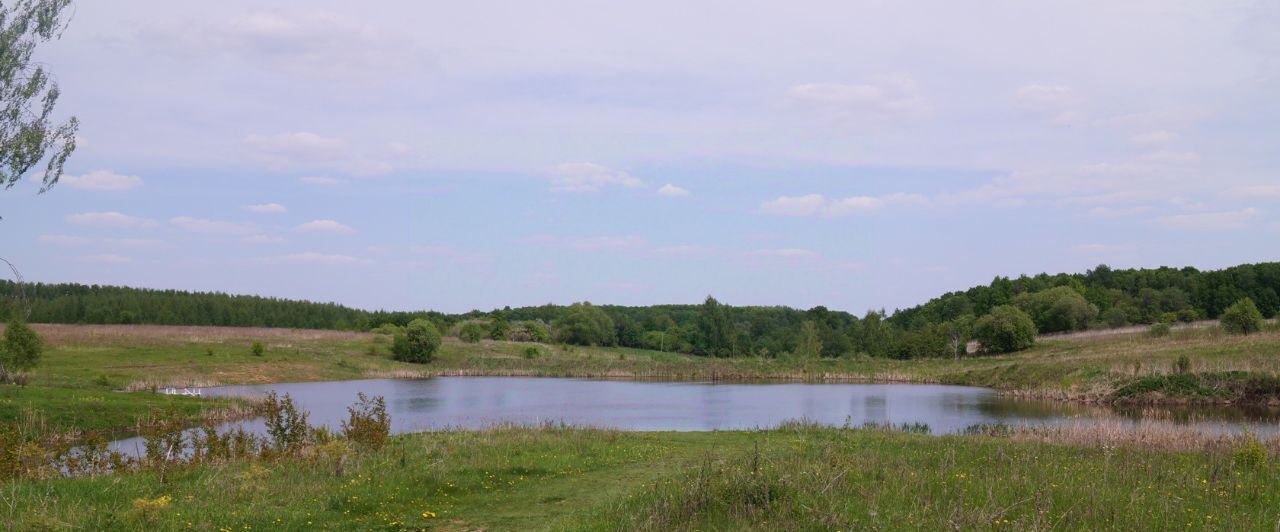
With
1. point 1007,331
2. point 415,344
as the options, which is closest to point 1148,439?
point 1007,331

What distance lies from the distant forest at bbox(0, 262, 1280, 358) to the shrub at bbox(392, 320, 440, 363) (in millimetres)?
19794

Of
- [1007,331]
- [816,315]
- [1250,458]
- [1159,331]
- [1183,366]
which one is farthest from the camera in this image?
[816,315]

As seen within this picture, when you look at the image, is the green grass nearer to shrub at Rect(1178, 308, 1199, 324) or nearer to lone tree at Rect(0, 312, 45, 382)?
lone tree at Rect(0, 312, 45, 382)

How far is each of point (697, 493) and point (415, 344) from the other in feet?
228

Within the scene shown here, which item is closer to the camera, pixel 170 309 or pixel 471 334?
pixel 471 334

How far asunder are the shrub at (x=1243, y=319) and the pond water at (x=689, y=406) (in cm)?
1552

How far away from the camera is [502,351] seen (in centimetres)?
9256

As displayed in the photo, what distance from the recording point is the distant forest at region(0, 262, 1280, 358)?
88.5m

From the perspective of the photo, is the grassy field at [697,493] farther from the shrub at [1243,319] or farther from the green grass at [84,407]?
the shrub at [1243,319]

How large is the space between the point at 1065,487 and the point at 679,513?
17.5ft

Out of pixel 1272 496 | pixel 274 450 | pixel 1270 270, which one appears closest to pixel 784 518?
pixel 1272 496

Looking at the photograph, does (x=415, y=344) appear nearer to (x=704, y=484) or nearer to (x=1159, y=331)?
(x=1159, y=331)

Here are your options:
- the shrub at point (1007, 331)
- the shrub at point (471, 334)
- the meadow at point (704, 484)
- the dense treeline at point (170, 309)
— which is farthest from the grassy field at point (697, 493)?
the dense treeline at point (170, 309)

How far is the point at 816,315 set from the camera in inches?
5723
